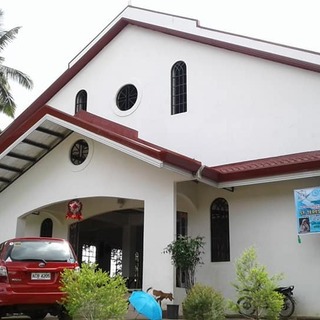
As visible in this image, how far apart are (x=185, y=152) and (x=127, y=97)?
3225mm

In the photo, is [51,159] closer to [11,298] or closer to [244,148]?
[244,148]

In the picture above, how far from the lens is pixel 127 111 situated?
1594 centimetres

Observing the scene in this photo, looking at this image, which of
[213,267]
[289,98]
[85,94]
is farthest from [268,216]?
[85,94]

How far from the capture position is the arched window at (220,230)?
12.5m

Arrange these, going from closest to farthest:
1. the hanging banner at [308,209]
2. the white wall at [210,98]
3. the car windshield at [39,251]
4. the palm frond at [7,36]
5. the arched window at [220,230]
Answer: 1. the car windshield at [39,251]
2. the hanging banner at [308,209]
3. the arched window at [220,230]
4. the white wall at [210,98]
5. the palm frond at [7,36]

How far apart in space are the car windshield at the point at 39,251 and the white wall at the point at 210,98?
586 cm

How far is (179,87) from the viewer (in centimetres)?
1504

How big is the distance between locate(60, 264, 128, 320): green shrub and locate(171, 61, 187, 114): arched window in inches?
327

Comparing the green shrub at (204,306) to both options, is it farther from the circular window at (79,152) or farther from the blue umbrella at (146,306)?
the circular window at (79,152)

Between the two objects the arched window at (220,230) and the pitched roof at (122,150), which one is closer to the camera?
the pitched roof at (122,150)

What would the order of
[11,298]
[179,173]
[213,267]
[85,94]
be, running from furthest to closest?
[85,94] → [213,267] → [179,173] → [11,298]

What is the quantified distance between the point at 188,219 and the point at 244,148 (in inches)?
93.8

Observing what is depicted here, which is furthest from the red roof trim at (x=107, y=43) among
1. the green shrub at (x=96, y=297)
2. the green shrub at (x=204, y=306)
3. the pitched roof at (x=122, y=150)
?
the green shrub at (x=96, y=297)

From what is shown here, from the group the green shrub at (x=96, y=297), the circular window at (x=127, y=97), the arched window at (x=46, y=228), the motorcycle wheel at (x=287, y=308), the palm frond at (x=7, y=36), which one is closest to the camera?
the green shrub at (x=96, y=297)
